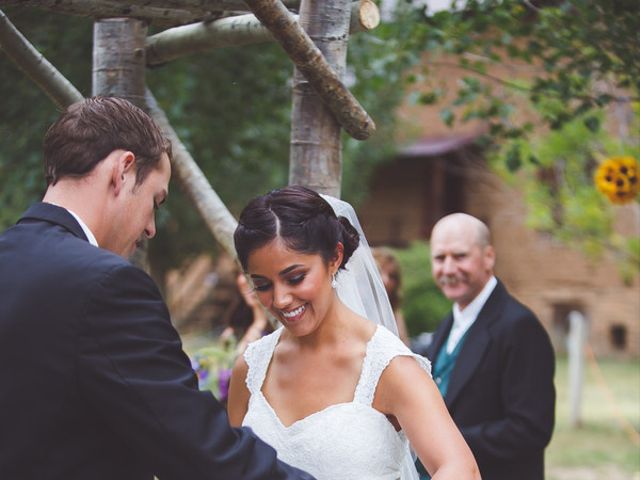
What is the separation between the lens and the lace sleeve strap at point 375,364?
109 inches

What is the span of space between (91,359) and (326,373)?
1101 millimetres

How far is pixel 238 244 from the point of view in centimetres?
280

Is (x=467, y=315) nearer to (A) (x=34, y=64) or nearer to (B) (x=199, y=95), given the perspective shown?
(A) (x=34, y=64)

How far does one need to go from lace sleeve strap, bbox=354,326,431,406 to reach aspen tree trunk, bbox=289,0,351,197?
728 mm

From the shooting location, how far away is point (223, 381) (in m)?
4.53

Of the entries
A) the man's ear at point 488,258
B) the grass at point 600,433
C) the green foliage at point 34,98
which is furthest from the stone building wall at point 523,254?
the man's ear at point 488,258

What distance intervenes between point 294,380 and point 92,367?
111 cm

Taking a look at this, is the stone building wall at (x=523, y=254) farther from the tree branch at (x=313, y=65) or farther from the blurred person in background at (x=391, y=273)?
the tree branch at (x=313, y=65)

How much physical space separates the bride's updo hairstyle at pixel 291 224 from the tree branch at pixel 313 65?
0.43 metres

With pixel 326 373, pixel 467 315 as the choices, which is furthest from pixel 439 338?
pixel 326 373

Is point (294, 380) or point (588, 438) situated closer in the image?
point (294, 380)

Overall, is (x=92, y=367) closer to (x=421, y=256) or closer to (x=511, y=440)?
(x=511, y=440)

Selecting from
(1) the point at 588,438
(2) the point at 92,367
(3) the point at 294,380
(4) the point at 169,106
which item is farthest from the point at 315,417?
(1) the point at 588,438

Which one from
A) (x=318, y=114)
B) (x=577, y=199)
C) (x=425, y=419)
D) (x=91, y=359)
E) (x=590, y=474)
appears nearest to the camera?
(x=91, y=359)
